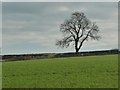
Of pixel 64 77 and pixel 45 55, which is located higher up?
pixel 64 77

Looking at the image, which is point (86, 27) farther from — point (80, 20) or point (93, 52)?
point (93, 52)

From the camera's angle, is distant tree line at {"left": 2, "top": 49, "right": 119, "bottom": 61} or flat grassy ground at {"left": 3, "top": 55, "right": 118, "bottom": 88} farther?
distant tree line at {"left": 2, "top": 49, "right": 119, "bottom": 61}

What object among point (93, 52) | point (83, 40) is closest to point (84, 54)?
point (93, 52)

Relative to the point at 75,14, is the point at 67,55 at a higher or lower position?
lower

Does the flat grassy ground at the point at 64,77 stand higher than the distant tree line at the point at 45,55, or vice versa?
the flat grassy ground at the point at 64,77

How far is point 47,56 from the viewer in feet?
280

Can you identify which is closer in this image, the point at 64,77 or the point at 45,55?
the point at 64,77

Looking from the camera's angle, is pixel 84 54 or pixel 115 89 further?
pixel 84 54

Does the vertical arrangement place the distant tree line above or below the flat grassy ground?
below

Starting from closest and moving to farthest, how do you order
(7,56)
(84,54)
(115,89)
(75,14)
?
(115,89)
(7,56)
(84,54)
(75,14)

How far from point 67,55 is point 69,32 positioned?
50.6 ft

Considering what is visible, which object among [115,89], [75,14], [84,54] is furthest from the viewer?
[75,14]

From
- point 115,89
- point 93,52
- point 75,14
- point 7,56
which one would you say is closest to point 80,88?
point 115,89

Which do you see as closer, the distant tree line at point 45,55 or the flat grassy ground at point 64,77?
the flat grassy ground at point 64,77
